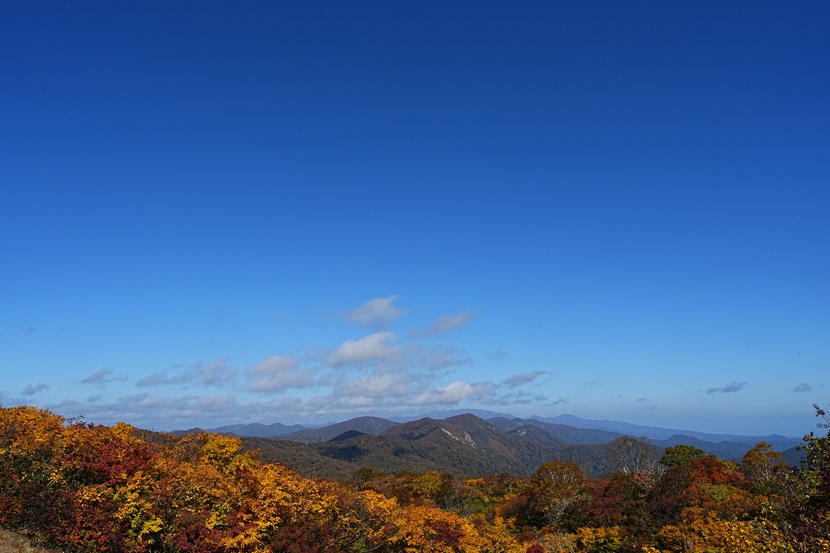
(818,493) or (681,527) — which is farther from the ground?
(818,493)

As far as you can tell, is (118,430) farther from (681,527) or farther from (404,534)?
(681,527)

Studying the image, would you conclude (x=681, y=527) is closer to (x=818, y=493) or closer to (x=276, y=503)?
(x=818, y=493)

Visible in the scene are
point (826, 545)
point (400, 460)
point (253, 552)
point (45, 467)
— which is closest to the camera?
point (826, 545)

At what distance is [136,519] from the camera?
14305 millimetres

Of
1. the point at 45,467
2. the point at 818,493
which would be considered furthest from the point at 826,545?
the point at 45,467

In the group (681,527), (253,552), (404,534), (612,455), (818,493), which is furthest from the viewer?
(612,455)

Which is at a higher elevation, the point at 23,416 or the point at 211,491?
the point at 23,416

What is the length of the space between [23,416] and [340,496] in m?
13.0

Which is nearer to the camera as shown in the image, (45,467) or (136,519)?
(136,519)

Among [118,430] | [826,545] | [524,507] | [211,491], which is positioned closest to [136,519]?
[211,491]

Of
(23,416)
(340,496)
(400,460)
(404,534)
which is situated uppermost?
(23,416)

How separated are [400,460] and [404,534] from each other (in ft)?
574

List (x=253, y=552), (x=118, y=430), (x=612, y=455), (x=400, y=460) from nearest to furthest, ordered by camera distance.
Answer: (x=253, y=552) < (x=118, y=430) < (x=612, y=455) < (x=400, y=460)

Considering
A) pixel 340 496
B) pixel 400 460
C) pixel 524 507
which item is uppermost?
pixel 340 496
